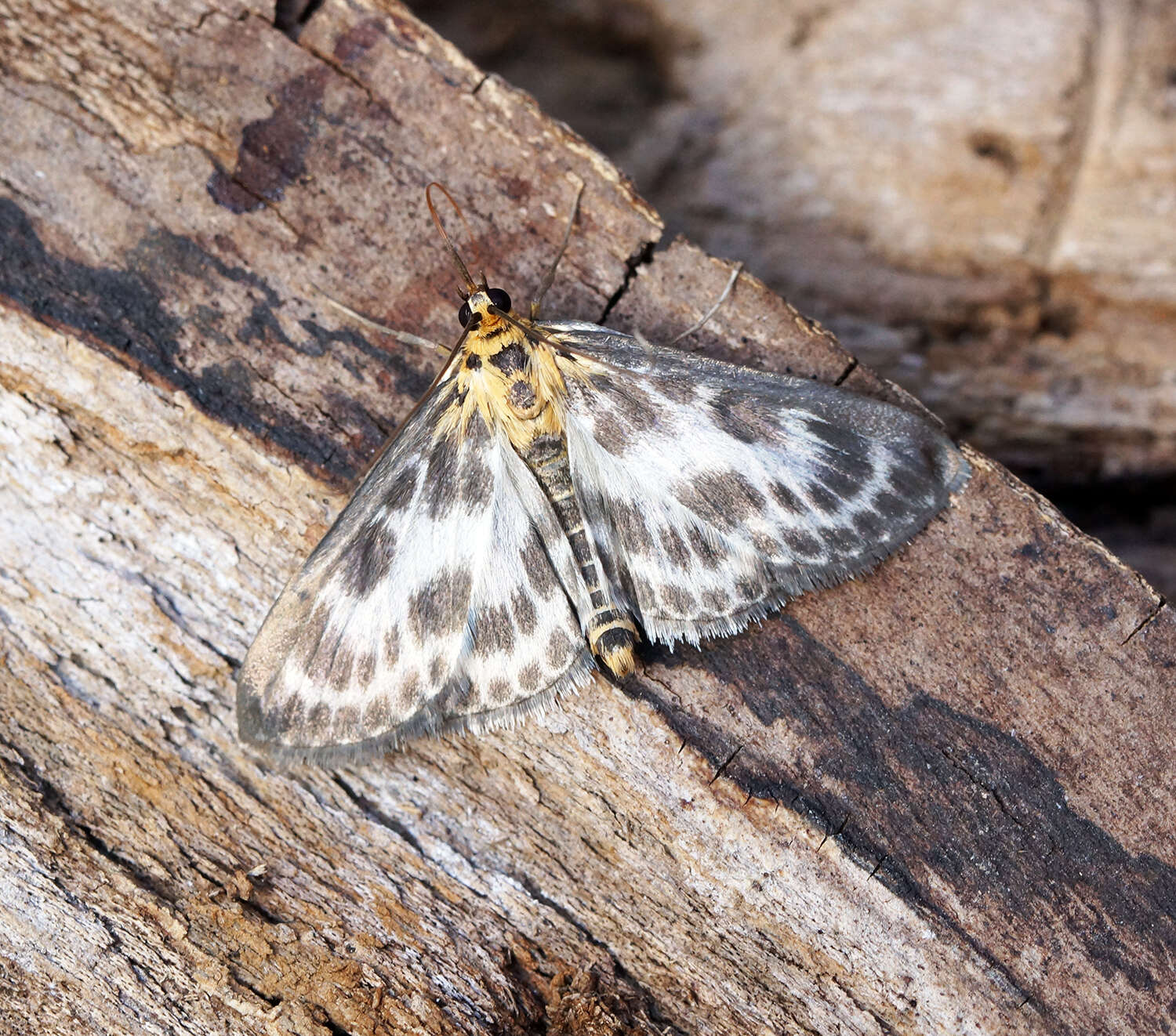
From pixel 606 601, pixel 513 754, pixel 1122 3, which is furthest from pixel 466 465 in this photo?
pixel 1122 3

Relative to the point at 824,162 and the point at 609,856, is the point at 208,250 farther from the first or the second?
the point at 824,162

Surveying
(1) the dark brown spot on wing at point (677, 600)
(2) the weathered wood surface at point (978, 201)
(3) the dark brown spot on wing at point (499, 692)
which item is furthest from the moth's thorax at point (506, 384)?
(2) the weathered wood surface at point (978, 201)

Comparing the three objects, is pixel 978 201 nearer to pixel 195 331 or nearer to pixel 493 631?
pixel 493 631

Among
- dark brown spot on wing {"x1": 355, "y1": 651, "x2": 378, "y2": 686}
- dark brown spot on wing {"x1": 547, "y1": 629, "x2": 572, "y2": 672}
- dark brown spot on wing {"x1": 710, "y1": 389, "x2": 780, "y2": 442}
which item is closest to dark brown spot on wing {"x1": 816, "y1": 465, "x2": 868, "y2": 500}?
dark brown spot on wing {"x1": 710, "y1": 389, "x2": 780, "y2": 442}

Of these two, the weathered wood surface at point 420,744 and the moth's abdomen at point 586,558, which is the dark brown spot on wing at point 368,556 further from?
the moth's abdomen at point 586,558

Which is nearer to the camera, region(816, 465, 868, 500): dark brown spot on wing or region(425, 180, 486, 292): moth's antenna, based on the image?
region(816, 465, 868, 500): dark brown spot on wing

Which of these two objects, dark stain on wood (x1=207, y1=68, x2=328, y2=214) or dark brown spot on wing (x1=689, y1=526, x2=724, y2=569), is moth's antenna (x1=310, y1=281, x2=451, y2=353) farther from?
dark brown spot on wing (x1=689, y1=526, x2=724, y2=569)
